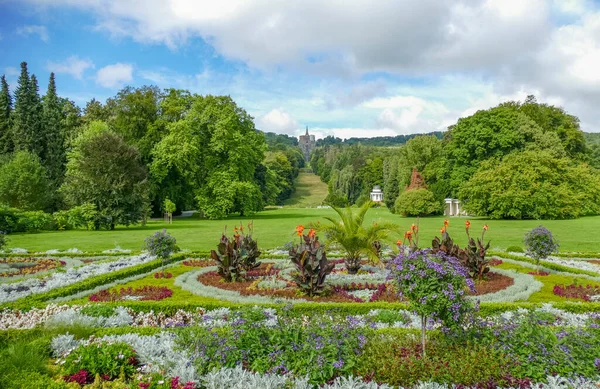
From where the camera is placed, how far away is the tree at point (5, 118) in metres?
45.9

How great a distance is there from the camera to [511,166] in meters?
38.2

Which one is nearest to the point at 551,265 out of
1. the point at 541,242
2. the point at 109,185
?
the point at 541,242

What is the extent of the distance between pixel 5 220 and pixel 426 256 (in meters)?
27.5

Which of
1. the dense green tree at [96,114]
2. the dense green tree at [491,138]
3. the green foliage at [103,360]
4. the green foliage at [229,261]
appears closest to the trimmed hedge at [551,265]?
the green foliage at [229,261]

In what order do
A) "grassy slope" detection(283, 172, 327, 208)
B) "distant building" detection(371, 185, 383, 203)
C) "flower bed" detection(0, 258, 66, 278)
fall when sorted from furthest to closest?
"grassy slope" detection(283, 172, 327, 208) < "distant building" detection(371, 185, 383, 203) < "flower bed" detection(0, 258, 66, 278)

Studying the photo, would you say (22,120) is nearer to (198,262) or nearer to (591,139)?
(198,262)

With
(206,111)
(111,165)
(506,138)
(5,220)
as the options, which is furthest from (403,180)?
(5,220)

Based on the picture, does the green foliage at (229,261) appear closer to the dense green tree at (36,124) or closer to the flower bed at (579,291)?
the flower bed at (579,291)

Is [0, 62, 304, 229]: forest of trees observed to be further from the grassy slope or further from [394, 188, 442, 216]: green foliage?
the grassy slope

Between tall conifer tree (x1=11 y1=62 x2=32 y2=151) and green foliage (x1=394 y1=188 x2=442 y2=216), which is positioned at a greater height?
tall conifer tree (x1=11 y1=62 x2=32 y2=151)

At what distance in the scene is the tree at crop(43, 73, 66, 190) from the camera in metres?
44.5

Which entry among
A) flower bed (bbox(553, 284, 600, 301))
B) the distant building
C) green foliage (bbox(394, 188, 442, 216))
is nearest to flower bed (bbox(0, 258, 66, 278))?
Answer: flower bed (bbox(553, 284, 600, 301))

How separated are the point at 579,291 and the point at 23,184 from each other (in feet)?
127

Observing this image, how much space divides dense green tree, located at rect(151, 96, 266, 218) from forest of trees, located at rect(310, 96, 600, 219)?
10373 mm
